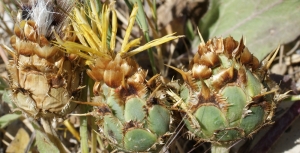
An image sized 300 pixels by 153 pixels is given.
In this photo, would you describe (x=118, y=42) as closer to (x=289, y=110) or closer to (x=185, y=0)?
(x=185, y=0)

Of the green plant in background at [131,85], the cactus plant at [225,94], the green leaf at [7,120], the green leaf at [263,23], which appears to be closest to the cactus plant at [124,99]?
the green plant in background at [131,85]

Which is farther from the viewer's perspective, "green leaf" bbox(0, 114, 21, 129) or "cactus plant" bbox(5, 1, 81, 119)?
"green leaf" bbox(0, 114, 21, 129)

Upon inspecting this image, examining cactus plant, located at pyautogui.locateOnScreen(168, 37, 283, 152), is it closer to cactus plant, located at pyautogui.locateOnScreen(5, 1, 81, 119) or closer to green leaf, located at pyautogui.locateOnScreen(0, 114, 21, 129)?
cactus plant, located at pyautogui.locateOnScreen(5, 1, 81, 119)

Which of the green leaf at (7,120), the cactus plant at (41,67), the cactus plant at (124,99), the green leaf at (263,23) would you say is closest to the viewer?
the cactus plant at (124,99)

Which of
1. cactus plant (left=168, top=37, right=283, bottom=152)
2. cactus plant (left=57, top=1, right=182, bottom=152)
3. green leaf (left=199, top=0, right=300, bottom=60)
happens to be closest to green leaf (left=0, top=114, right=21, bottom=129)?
cactus plant (left=57, top=1, right=182, bottom=152)

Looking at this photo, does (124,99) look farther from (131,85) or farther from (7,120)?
(7,120)

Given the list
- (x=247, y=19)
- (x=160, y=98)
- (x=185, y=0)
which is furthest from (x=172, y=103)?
(x=185, y=0)

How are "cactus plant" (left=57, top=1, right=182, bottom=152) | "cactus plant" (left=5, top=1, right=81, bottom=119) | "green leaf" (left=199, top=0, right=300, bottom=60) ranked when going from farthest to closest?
"green leaf" (left=199, top=0, right=300, bottom=60) → "cactus plant" (left=5, top=1, right=81, bottom=119) → "cactus plant" (left=57, top=1, right=182, bottom=152)

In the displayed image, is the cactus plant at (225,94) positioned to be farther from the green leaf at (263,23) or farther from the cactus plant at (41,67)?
the green leaf at (263,23)
